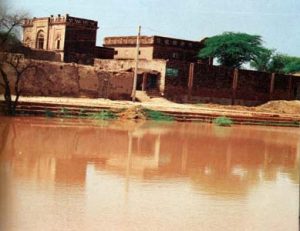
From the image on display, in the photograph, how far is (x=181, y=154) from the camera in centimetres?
1201

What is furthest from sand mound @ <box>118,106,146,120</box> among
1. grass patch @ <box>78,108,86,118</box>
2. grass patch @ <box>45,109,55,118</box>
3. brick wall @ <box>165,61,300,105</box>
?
brick wall @ <box>165,61,300,105</box>

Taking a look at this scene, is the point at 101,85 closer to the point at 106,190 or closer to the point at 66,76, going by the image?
the point at 66,76

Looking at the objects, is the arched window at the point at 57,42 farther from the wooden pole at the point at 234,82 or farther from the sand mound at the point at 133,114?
the sand mound at the point at 133,114

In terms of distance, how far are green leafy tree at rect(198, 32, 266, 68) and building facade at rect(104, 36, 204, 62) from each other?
852 mm

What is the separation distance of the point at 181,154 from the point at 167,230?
6504 millimetres

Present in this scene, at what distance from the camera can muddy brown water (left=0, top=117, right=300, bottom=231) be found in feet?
19.2

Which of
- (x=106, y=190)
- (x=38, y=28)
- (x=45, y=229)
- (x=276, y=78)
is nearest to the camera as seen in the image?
(x=45, y=229)

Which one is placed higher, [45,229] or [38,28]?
[38,28]

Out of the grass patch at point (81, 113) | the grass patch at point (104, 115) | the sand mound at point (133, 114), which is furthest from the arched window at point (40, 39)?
the grass patch at point (81, 113)

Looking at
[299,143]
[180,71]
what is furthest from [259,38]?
[299,143]

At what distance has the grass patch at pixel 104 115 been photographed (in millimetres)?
20062

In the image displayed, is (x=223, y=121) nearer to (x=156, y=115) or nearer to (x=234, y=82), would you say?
(x=156, y=115)

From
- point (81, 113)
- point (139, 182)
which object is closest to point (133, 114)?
point (81, 113)

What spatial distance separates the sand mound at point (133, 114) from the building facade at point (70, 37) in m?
12.8
